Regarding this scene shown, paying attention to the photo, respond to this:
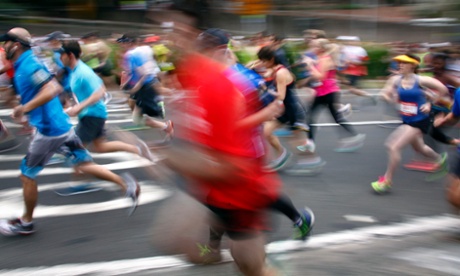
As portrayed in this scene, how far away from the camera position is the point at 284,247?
4.77m

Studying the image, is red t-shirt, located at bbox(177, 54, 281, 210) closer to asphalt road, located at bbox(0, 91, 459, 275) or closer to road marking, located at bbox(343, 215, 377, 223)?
asphalt road, located at bbox(0, 91, 459, 275)

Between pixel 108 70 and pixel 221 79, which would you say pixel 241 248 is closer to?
pixel 221 79

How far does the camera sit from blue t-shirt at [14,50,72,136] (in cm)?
496

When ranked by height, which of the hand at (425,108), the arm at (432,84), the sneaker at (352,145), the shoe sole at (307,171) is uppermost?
the arm at (432,84)

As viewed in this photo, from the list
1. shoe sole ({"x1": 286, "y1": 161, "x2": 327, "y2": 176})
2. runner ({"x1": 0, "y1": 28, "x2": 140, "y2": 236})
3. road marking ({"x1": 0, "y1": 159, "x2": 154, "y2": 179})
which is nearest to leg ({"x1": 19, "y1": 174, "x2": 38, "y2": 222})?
runner ({"x1": 0, "y1": 28, "x2": 140, "y2": 236})

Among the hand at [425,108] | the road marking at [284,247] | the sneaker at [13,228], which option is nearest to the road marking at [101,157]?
the sneaker at [13,228]

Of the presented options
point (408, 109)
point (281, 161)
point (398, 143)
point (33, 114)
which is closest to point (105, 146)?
point (33, 114)

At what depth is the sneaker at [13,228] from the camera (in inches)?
201

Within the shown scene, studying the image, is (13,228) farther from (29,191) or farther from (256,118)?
(256,118)

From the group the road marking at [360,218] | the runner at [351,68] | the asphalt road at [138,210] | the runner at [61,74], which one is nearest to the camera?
the asphalt road at [138,210]

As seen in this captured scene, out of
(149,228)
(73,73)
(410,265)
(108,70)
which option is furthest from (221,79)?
(108,70)

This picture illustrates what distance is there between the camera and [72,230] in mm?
5367

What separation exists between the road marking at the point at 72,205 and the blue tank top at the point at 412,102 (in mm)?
2781

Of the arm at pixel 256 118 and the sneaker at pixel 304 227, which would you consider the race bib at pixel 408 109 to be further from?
the arm at pixel 256 118
